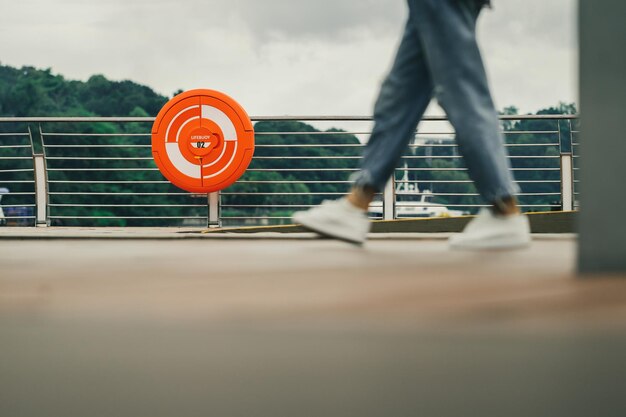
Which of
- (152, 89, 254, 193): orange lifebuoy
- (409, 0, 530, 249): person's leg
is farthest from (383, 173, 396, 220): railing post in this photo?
(409, 0, 530, 249): person's leg

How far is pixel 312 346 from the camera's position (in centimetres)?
65

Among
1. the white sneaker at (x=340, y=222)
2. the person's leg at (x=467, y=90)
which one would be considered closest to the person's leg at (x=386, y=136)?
the white sneaker at (x=340, y=222)

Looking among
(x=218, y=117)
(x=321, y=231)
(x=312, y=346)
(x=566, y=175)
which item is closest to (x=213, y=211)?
(x=218, y=117)

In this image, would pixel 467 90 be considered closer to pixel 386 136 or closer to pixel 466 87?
pixel 466 87

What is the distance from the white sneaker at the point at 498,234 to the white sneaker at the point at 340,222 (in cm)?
21

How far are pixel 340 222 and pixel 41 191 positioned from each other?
3.96 meters

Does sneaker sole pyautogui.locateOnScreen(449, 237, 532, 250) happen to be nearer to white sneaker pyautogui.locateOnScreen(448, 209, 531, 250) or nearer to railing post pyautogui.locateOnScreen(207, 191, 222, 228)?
white sneaker pyautogui.locateOnScreen(448, 209, 531, 250)

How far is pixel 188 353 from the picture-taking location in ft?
2.10

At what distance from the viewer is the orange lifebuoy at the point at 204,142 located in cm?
483

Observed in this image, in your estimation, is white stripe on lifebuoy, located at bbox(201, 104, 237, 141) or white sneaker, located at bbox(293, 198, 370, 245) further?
white stripe on lifebuoy, located at bbox(201, 104, 237, 141)

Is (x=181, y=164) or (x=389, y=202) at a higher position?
(x=181, y=164)

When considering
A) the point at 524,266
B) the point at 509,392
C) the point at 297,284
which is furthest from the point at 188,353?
the point at 524,266

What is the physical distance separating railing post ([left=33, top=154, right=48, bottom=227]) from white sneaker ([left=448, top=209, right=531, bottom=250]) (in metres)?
4.05

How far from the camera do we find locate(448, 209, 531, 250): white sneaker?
4.87ft
